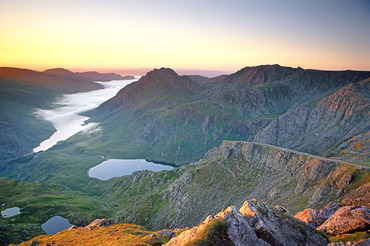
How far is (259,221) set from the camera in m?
46.3

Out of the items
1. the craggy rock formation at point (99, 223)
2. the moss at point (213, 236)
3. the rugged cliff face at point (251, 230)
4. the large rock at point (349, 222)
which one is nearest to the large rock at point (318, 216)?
the large rock at point (349, 222)

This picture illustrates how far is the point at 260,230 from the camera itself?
4481 centimetres

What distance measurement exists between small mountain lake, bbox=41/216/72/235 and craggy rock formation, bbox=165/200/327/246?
11645 cm

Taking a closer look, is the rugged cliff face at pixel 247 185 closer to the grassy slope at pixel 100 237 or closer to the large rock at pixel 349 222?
the grassy slope at pixel 100 237

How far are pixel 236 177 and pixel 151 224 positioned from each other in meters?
50.6

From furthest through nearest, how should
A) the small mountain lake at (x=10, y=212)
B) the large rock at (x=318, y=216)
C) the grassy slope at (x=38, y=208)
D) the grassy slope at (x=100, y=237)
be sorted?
the small mountain lake at (x=10, y=212), the grassy slope at (x=38, y=208), the grassy slope at (x=100, y=237), the large rock at (x=318, y=216)

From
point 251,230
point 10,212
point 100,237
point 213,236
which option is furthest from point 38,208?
point 251,230

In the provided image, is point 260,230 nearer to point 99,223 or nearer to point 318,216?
point 318,216

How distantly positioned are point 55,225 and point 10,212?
1399 inches

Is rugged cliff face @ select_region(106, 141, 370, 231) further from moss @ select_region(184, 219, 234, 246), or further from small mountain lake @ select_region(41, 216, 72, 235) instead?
moss @ select_region(184, 219, 234, 246)

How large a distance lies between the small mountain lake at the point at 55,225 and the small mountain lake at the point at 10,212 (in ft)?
76.9

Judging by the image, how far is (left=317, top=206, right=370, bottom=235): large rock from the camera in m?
49.0

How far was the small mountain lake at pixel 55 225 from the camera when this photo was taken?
444 ft

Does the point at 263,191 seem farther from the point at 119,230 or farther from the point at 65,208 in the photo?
the point at 65,208
